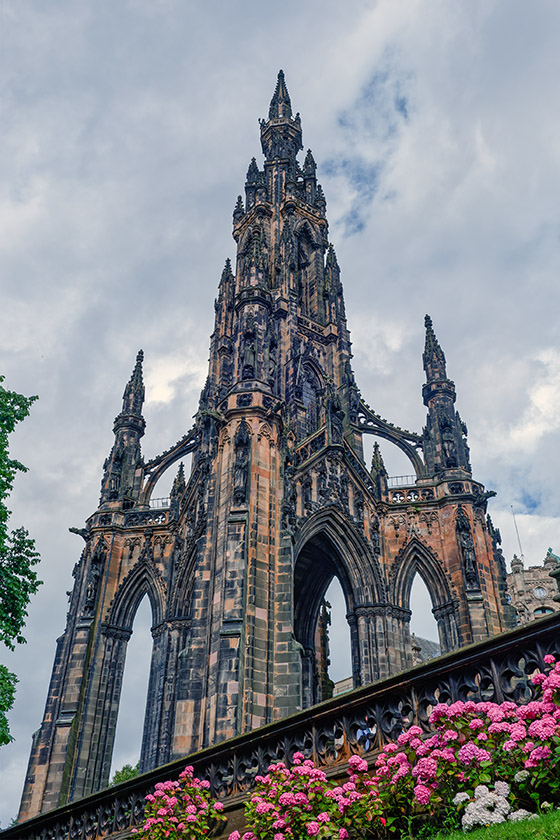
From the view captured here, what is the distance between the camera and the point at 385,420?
100 feet

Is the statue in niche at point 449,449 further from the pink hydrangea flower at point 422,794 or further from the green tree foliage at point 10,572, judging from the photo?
the pink hydrangea flower at point 422,794

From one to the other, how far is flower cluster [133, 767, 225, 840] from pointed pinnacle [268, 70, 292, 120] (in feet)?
140

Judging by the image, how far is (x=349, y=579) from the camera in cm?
2461

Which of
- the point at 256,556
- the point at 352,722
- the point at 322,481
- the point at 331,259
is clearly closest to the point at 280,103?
the point at 331,259

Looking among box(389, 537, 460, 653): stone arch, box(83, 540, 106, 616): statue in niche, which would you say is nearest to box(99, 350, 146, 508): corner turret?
box(83, 540, 106, 616): statue in niche

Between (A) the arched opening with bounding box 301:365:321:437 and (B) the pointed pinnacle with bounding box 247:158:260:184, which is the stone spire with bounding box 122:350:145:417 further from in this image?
(B) the pointed pinnacle with bounding box 247:158:260:184

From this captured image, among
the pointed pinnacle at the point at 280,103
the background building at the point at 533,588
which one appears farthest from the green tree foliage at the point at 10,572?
the background building at the point at 533,588

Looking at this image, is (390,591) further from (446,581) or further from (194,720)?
(194,720)

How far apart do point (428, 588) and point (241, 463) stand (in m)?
9.28

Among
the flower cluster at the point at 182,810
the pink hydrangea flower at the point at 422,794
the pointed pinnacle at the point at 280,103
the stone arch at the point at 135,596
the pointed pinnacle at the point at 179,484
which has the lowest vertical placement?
the pink hydrangea flower at the point at 422,794

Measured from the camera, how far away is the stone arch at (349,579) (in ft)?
77.3

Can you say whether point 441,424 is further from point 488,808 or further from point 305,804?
point 488,808

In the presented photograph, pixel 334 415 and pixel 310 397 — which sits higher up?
pixel 310 397

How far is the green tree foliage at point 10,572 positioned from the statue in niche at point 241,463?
6048mm
